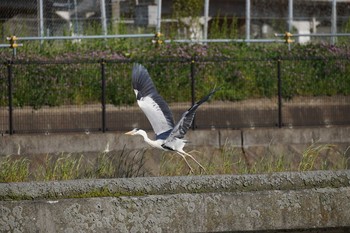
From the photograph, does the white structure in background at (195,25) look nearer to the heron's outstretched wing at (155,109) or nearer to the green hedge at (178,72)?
the green hedge at (178,72)

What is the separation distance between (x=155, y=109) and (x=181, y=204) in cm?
795

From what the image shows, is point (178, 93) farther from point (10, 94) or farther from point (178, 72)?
point (10, 94)

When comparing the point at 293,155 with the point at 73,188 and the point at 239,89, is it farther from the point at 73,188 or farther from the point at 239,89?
the point at 73,188

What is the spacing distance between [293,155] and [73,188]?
9740 millimetres

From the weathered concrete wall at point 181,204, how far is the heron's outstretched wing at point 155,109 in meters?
7.42

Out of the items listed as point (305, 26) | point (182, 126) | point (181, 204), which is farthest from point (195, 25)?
point (181, 204)

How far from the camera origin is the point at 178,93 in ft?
61.4

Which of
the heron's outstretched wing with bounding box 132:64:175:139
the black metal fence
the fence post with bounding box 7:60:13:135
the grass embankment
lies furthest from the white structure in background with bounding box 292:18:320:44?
the heron's outstretched wing with bounding box 132:64:175:139

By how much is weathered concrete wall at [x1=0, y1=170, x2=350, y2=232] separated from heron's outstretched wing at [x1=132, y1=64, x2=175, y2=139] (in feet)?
24.3

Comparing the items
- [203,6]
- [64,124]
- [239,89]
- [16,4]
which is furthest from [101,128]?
[203,6]

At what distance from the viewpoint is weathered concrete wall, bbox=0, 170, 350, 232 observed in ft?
14.9

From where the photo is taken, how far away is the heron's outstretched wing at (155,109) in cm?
1248

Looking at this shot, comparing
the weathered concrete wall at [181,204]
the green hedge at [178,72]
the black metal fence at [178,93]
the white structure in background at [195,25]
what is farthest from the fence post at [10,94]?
the weathered concrete wall at [181,204]

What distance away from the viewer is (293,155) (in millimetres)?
14211
